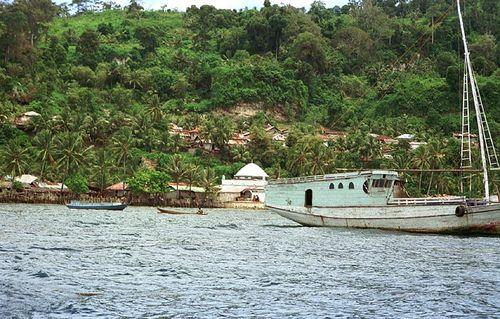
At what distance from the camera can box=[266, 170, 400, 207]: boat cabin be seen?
175 feet

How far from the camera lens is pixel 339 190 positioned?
55656mm

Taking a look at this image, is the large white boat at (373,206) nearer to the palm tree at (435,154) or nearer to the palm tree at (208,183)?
the palm tree at (435,154)

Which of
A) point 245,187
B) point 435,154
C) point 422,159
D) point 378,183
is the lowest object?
point 245,187

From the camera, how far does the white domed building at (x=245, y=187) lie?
11375cm

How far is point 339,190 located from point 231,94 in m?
101

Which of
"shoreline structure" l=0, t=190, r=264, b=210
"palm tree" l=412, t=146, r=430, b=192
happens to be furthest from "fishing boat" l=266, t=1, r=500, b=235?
"shoreline structure" l=0, t=190, r=264, b=210

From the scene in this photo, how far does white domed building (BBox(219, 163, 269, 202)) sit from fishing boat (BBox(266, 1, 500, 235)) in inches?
2016

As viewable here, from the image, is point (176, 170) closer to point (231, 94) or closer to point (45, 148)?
point (45, 148)

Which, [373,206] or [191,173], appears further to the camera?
[191,173]

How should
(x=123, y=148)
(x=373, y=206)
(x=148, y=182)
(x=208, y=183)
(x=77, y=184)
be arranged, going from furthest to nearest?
1. (x=208, y=183)
2. (x=123, y=148)
3. (x=148, y=182)
4. (x=77, y=184)
5. (x=373, y=206)

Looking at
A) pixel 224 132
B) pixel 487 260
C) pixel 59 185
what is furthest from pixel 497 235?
pixel 224 132

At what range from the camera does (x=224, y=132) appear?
127 meters

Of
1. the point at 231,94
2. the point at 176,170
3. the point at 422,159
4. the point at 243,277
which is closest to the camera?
the point at 243,277

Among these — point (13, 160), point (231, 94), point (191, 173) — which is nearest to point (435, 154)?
point (191, 173)
